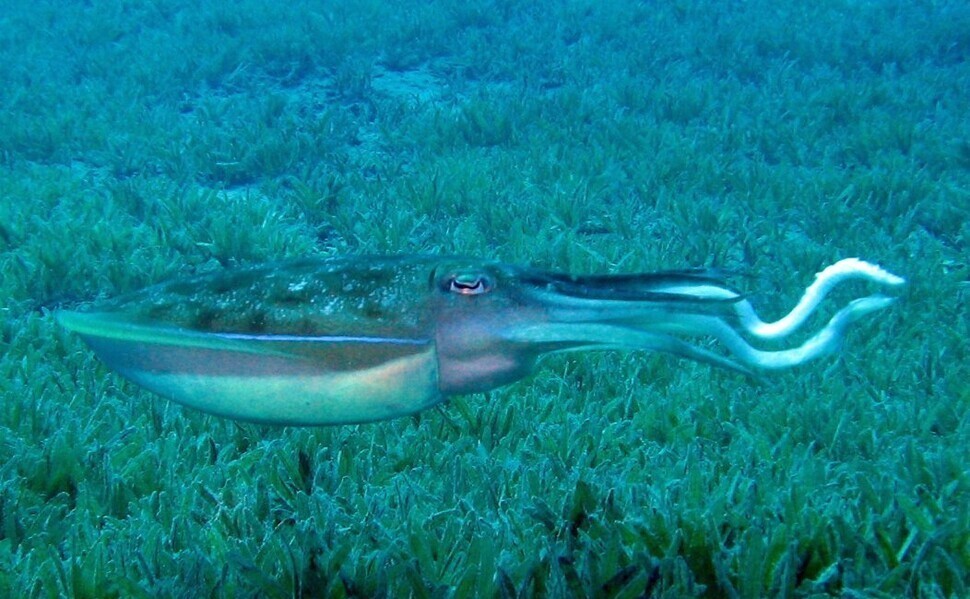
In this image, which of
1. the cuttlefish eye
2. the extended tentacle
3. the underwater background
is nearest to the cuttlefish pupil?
the cuttlefish eye

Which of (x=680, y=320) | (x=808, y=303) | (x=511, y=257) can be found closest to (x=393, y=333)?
(x=680, y=320)

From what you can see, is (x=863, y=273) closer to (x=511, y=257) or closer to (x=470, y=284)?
(x=470, y=284)

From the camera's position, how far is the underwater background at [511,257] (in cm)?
287

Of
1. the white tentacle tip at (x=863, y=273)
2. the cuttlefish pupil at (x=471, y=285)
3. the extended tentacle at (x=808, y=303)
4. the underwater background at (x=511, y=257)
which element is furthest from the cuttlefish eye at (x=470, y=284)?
the underwater background at (x=511, y=257)

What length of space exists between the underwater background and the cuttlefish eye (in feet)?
4.15

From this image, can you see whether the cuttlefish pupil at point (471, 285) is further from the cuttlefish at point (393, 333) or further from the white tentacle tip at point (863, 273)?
the white tentacle tip at point (863, 273)

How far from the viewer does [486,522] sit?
3088 mm

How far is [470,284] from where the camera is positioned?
181 centimetres

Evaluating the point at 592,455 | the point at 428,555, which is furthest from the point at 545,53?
the point at 428,555

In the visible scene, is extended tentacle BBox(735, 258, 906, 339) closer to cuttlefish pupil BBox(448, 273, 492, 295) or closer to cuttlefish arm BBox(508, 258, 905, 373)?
cuttlefish arm BBox(508, 258, 905, 373)

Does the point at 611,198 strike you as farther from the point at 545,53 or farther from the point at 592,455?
the point at 545,53

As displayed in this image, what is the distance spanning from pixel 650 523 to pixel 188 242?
15.4ft

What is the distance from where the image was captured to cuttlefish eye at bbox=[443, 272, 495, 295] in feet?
5.93

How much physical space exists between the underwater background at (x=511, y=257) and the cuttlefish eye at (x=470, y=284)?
127 cm
